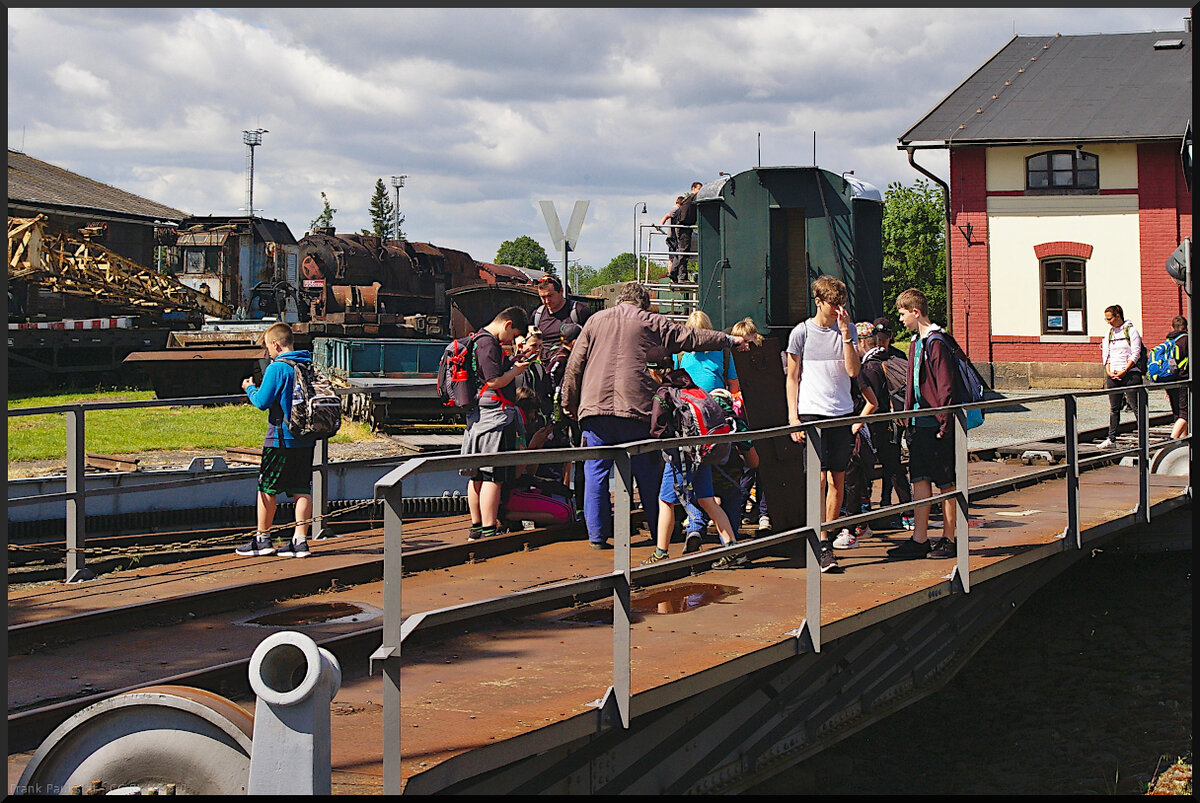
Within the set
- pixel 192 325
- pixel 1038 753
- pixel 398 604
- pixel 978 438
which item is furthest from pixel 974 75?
pixel 398 604

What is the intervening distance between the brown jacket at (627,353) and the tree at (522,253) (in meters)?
123

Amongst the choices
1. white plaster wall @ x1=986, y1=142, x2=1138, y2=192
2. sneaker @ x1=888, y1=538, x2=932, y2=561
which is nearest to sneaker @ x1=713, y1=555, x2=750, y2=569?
sneaker @ x1=888, y1=538, x2=932, y2=561

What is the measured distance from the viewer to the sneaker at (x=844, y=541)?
7.87 meters

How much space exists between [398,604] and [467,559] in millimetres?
4204

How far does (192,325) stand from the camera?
Result: 89.2 ft

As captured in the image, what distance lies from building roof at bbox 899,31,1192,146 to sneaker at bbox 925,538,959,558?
2321 cm

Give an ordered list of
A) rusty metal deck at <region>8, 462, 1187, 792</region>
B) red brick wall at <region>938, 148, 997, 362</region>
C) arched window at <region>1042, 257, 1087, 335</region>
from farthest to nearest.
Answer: red brick wall at <region>938, 148, 997, 362</region> < arched window at <region>1042, 257, 1087, 335</region> < rusty metal deck at <region>8, 462, 1187, 792</region>

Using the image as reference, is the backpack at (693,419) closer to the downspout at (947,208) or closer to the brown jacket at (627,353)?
the brown jacket at (627,353)

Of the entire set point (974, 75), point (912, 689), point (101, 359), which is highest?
point (974, 75)

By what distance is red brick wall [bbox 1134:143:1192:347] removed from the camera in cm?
2758

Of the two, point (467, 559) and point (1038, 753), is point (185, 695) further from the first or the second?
point (1038, 753)

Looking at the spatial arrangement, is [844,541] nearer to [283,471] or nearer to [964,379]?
[964,379]

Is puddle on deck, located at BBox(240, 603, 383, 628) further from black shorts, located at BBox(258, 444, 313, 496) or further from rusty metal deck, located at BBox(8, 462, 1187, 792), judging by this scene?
black shorts, located at BBox(258, 444, 313, 496)

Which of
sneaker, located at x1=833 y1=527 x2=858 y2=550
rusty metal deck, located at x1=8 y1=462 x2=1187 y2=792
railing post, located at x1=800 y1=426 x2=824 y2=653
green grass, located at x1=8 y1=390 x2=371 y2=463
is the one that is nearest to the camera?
rusty metal deck, located at x1=8 y1=462 x2=1187 y2=792
